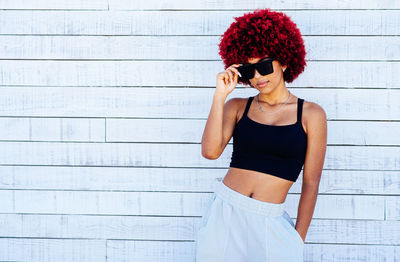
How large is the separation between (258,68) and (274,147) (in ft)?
1.15

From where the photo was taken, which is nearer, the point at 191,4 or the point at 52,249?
the point at 191,4

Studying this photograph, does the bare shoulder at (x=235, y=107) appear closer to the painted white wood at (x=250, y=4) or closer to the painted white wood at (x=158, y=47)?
the painted white wood at (x=158, y=47)

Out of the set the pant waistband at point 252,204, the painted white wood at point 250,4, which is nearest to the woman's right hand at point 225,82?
the pant waistband at point 252,204

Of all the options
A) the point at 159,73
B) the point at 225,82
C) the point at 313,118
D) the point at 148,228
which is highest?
the point at 159,73

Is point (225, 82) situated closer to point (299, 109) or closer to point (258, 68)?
point (258, 68)

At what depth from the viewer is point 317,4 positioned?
96.0 inches

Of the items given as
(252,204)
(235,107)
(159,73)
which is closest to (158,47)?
(159,73)

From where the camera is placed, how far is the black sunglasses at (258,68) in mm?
1771

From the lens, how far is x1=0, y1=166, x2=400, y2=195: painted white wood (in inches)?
98.4

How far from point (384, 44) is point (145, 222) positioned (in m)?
1.82

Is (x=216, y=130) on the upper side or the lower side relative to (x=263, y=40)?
lower

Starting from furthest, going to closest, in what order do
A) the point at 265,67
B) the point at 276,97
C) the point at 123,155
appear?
the point at 123,155 → the point at 276,97 → the point at 265,67

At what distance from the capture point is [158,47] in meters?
2.51

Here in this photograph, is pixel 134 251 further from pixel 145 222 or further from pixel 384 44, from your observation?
pixel 384 44
